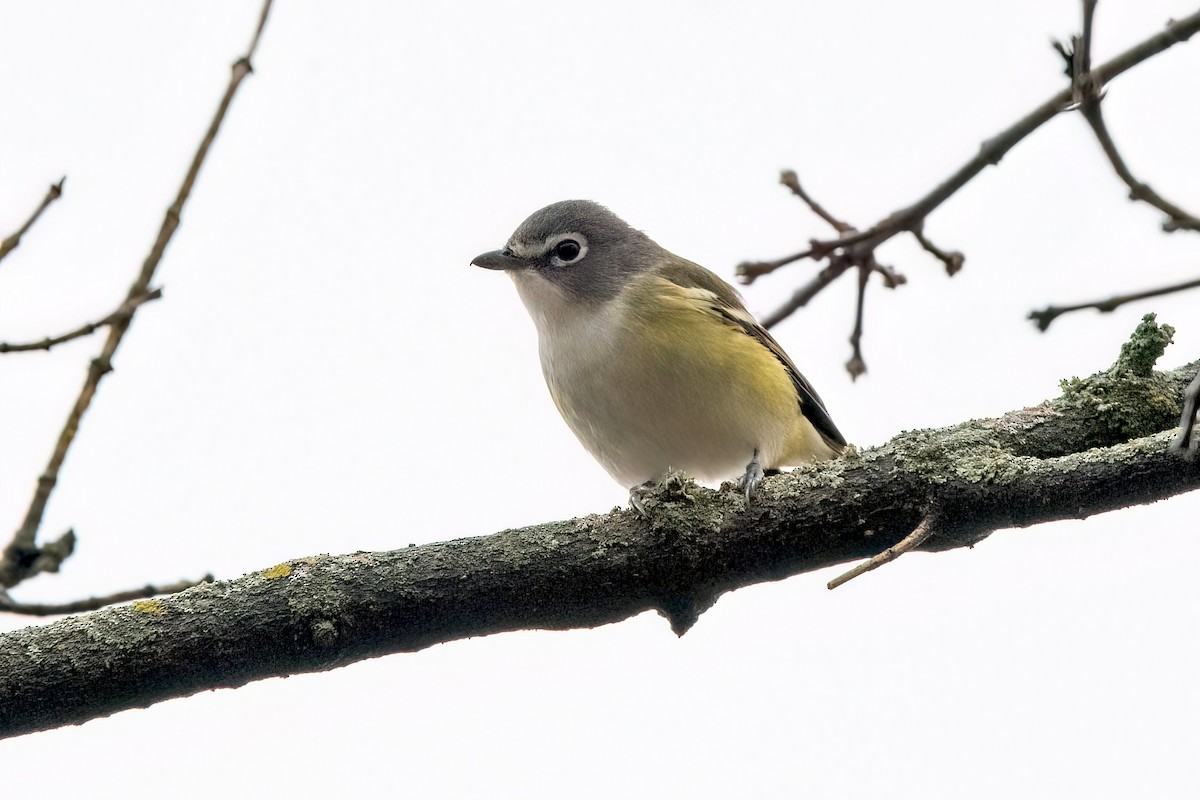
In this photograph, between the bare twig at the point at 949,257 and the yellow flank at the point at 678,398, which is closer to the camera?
the bare twig at the point at 949,257

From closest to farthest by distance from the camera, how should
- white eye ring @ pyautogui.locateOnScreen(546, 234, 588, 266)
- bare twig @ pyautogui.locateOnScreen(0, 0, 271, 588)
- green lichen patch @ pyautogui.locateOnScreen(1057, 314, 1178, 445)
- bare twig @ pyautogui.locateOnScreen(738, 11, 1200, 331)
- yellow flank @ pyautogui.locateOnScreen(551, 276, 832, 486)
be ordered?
bare twig @ pyautogui.locateOnScreen(738, 11, 1200, 331) < bare twig @ pyautogui.locateOnScreen(0, 0, 271, 588) < green lichen patch @ pyautogui.locateOnScreen(1057, 314, 1178, 445) < yellow flank @ pyautogui.locateOnScreen(551, 276, 832, 486) < white eye ring @ pyautogui.locateOnScreen(546, 234, 588, 266)

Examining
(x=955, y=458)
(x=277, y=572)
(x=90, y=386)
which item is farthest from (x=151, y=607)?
(x=955, y=458)

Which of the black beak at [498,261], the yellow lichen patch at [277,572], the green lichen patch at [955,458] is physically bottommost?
the yellow lichen patch at [277,572]

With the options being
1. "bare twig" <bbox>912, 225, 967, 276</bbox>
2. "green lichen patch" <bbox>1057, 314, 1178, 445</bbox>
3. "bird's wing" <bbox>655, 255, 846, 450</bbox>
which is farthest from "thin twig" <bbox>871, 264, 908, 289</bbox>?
"bird's wing" <bbox>655, 255, 846, 450</bbox>

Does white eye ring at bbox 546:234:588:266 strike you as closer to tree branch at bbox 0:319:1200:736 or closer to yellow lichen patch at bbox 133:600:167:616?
tree branch at bbox 0:319:1200:736

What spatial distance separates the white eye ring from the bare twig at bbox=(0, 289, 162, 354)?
3.12 meters

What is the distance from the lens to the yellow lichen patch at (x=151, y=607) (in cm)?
373

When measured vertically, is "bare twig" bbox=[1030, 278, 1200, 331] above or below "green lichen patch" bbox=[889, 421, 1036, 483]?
below

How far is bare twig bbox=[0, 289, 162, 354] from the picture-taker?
3162 mm

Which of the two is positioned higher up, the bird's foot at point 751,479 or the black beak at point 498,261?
the black beak at point 498,261

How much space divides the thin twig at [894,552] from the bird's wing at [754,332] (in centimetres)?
220

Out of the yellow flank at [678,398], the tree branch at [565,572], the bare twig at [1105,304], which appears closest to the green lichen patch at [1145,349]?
the tree branch at [565,572]

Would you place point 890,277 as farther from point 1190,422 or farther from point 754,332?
point 754,332

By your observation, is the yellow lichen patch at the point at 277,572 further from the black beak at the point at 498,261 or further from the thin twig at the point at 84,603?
the black beak at the point at 498,261
